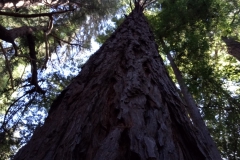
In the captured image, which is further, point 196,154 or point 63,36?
point 63,36

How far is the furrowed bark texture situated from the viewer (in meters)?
1.39

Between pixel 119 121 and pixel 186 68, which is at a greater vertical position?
pixel 186 68

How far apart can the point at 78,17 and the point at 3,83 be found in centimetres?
371

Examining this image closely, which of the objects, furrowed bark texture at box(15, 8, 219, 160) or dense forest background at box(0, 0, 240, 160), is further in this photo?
dense forest background at box(0, 0, 240, 160)

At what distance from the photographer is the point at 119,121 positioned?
1.59m

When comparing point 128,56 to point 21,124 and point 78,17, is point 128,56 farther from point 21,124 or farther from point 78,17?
point 78,17

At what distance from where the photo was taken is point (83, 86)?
222 centimetres

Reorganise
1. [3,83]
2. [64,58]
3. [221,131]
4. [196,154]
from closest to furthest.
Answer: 1. [196,154]
2. [221,131]
3. [3,83]
4. [64,58]

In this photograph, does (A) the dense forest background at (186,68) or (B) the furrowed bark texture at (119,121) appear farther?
(A) the dense forest background at (186,68)

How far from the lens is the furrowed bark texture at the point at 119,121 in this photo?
1.39 m

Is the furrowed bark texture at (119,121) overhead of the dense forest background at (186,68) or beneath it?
beneath

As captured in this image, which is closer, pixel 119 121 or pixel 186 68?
pixel 119 121

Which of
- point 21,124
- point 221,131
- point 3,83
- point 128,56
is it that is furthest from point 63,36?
point 128,56

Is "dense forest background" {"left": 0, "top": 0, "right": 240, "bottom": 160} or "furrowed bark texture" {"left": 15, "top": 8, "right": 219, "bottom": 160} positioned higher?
"dense forest background" {"left": 0, "top": 0, "right": 240, "bottom": 160}
